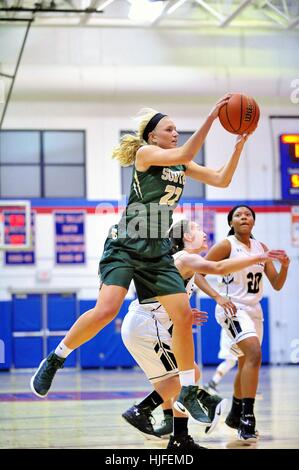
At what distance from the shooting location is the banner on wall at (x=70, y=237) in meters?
16.2

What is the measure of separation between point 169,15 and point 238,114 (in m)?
10.8

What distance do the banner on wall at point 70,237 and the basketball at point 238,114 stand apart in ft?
36.8

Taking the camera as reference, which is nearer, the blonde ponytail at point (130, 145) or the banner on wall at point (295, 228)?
the blonde ponytail at point (130, 145)

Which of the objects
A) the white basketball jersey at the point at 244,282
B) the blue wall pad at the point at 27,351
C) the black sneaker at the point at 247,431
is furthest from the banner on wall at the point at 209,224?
the black sneaker at the point at 247,431

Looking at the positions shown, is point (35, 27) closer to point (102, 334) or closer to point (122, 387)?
point (102, 334)

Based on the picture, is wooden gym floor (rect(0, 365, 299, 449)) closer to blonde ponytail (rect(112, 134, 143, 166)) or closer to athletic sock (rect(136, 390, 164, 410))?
athletic sock (rect(136, 390, 164, 410))

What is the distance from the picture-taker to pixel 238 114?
506 centimetres

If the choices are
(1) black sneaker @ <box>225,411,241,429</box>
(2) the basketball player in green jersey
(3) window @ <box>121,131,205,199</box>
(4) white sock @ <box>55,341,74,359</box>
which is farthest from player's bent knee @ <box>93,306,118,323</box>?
(3) window @ <box>121,131,205,199</box>

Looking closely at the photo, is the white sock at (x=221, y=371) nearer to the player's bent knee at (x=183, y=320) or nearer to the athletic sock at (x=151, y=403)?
the athletic sock at (x=151, y=403)

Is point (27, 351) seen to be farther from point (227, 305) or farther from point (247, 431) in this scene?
point (247, 431)

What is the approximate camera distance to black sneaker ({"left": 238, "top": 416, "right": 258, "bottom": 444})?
5551mm

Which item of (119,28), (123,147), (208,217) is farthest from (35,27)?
(123,147)

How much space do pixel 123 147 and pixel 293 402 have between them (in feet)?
14.4

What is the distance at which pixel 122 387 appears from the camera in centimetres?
1165
